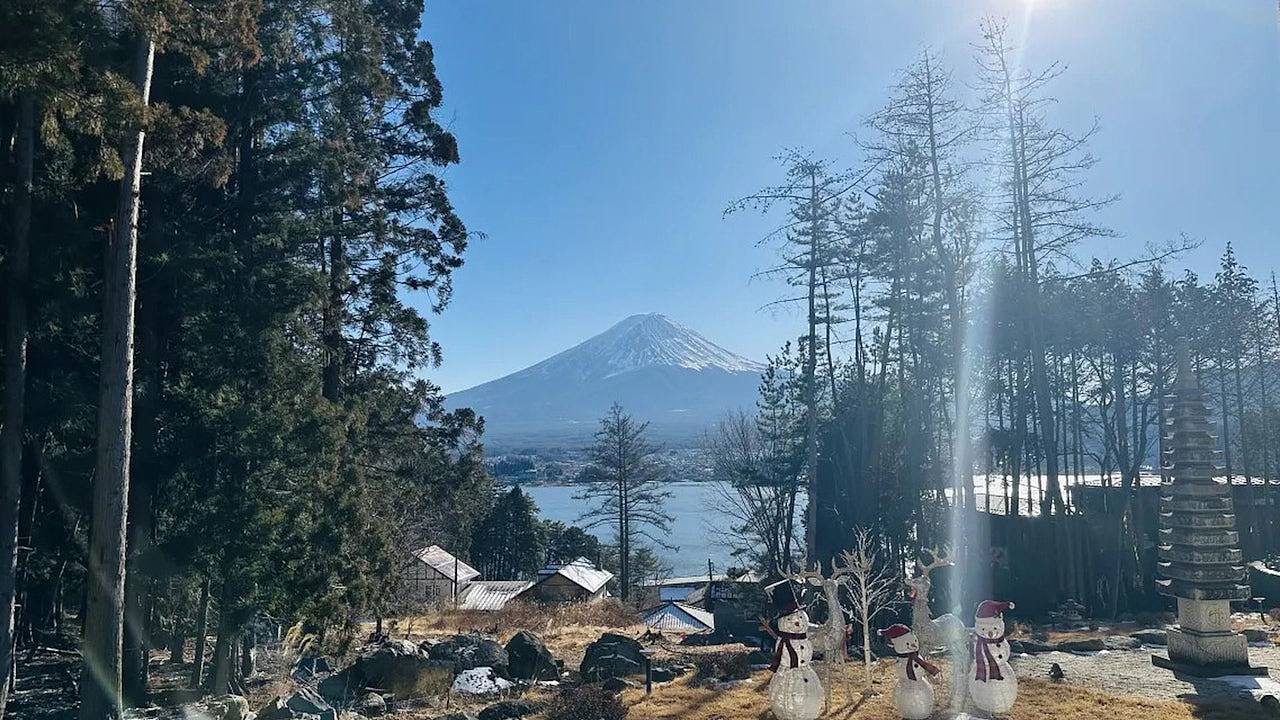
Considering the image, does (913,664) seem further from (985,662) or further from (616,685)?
(616,685)

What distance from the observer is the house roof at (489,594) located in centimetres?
2977

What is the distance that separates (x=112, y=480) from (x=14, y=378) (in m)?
1.82

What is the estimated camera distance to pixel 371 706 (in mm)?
10602

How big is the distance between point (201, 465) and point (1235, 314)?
25853 mm

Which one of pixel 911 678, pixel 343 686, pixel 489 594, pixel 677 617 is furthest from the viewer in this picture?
pixel 489 594

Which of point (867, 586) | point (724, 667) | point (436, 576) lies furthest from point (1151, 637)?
point (436, 576)

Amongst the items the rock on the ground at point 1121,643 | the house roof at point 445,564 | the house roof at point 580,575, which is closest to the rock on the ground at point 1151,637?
the rock on the ground at point 1121,643

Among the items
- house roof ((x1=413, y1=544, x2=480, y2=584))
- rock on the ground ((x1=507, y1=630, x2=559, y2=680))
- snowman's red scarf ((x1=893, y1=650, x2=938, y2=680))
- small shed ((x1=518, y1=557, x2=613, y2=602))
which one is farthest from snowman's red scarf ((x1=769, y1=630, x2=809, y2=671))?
house roof ((x1=413, y1=544, x2=480, y2=584))

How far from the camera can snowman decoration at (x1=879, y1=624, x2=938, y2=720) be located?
7.74 m

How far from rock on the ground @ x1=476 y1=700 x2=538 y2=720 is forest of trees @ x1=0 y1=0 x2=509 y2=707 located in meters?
3.68

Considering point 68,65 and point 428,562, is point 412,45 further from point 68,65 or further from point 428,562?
point 428,562

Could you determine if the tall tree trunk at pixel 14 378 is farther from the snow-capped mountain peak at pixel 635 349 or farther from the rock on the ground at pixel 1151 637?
the snow-capped mountain peak at pixel 635 349

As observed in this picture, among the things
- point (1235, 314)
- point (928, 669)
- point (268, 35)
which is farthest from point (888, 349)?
point (268, 35)

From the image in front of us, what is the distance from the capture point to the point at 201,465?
11.3m
